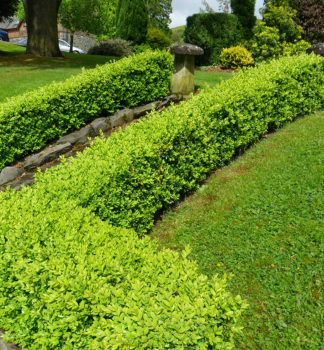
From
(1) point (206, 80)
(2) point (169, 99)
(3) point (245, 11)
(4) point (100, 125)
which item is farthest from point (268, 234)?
(3) point (245, 11)

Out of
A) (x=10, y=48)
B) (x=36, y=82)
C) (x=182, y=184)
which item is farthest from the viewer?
(x=10, y=48)

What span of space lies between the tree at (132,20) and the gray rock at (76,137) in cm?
1780

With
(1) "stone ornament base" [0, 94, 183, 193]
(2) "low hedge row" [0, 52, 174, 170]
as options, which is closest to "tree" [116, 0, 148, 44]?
(2) "low hedge row" [0, 52, 174, 170]

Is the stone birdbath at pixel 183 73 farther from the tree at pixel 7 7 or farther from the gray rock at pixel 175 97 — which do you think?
the tree at pixel 7 7

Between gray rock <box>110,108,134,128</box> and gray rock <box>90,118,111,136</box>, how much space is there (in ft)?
0.45

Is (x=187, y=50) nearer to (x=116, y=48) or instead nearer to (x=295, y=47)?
(x=295, y=47)

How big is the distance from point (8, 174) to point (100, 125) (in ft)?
8.55

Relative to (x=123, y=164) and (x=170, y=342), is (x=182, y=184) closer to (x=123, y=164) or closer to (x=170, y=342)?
(x=123, y=164)

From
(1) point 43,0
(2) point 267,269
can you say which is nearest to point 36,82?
(1) point 43,0

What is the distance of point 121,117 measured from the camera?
32.7 ft

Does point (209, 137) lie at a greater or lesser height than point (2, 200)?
greater

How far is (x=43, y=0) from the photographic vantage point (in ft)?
60.4

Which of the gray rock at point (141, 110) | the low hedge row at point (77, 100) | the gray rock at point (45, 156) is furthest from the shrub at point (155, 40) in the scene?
the gray rock at point (45, 156)

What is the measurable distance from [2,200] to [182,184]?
3049 millimetres
